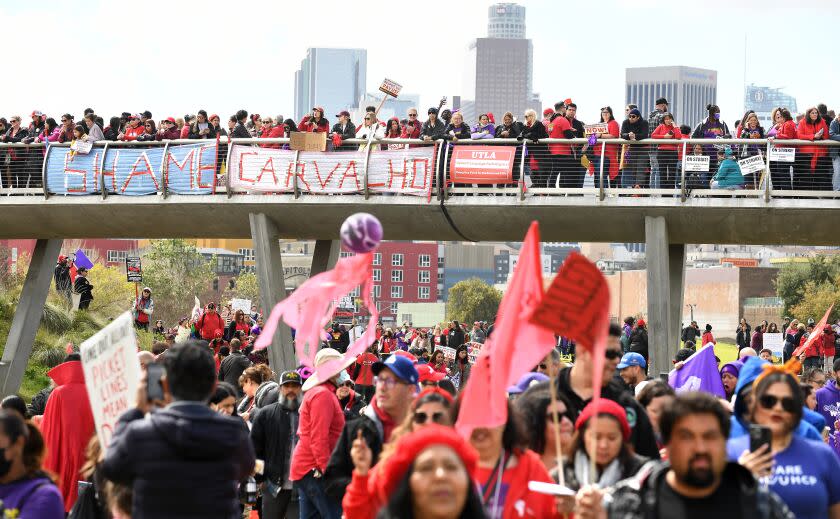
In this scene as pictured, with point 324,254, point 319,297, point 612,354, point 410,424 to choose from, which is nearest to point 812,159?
point 324,254

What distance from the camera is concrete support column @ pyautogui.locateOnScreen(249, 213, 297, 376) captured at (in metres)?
28.2

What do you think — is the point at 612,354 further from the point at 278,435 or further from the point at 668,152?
the point at 668,152

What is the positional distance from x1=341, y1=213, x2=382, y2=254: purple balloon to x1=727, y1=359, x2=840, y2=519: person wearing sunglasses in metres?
3.06

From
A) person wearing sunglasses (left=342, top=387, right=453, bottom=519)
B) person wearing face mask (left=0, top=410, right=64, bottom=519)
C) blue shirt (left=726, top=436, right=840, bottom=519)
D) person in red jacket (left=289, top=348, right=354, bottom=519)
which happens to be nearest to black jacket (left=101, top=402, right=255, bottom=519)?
person wearing face mask (left=0, top=410, right=64, bottom=519)

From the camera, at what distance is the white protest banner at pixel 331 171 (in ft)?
87.2

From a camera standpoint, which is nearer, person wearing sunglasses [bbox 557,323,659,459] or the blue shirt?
the blue shirt

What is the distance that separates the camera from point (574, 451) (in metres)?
6.77

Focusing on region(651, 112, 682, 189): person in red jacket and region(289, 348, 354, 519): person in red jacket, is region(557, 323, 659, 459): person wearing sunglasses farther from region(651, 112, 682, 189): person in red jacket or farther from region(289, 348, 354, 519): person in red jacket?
region(651, 112, 682, 189): person in red jacket

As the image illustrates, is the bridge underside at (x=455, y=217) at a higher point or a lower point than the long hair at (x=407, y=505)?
higher

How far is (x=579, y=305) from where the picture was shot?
6418 millimetres

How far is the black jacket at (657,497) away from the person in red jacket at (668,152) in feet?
65.3

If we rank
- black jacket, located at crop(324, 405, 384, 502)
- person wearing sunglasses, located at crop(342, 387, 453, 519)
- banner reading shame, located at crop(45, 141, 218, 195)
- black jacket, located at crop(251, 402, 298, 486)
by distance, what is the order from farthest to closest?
banner reading shame, located at crop(45, 141, 218, 195), black jacket, located at crop(251, 402, 298, 486), black jacket, located at crop(324, 405, 384, 502), person wearing sunglasses, located at crop(342, 387, 453, 519)

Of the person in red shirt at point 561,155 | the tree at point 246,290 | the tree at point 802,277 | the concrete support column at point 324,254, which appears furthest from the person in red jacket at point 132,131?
the tree at point 246,290

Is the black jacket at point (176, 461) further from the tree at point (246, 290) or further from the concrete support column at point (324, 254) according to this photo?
the tree at point (246, 290)
